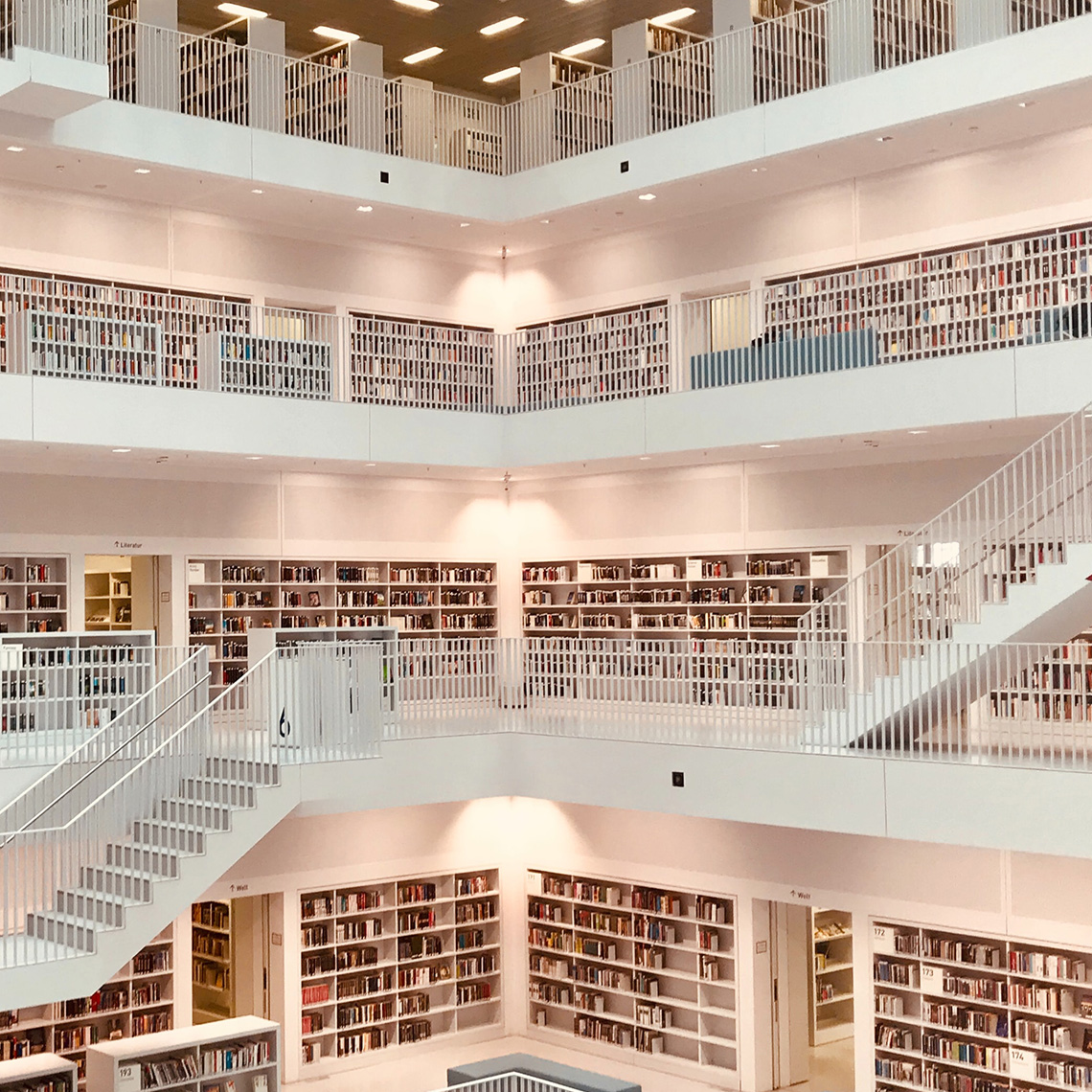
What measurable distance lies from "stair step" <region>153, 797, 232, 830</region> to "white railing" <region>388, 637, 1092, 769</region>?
73.9 inches

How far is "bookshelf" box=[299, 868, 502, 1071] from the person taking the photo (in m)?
16.8

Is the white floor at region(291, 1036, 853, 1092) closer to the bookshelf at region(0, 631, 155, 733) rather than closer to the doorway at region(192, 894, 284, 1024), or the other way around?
the doorway at region(192, 894, 284, 1024)

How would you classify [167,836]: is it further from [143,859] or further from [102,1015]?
[102,1015]


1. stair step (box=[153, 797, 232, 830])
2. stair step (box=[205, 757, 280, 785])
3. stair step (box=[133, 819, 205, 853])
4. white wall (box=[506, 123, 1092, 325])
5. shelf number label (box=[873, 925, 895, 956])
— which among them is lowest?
shelf number label (box=[873, 925, 895, 956])

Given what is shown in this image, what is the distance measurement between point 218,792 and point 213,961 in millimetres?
4916

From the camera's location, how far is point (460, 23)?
1872 centimetres

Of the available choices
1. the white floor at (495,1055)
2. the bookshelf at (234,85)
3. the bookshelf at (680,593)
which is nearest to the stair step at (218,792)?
the white floor at (495,1055)

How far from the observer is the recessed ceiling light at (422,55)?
1958 cm

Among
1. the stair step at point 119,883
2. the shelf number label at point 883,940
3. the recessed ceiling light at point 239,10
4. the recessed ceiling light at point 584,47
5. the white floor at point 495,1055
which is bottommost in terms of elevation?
the white floor at point 495,1055

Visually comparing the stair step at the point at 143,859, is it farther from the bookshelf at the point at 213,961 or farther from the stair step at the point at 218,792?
the bookshelf at the point at 213,961

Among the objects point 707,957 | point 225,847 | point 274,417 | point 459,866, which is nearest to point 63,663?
point 225,847

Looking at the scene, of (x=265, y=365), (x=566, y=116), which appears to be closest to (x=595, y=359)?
(x=566, y=116)

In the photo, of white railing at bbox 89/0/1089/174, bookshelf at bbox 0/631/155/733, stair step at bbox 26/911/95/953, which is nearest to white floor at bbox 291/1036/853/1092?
stair step at bbox 26/911/95/953

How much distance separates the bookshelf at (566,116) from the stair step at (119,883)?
9.63 meters
